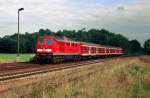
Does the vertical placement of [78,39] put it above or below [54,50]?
above

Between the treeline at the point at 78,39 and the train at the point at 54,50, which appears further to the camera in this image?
the treeline at the point at 78,39

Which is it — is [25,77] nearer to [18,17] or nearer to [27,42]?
[18,17]

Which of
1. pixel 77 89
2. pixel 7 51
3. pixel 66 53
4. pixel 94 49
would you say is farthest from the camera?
pixel 7 51

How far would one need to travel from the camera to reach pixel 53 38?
141 feet

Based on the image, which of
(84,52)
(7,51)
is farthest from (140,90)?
(7,51)

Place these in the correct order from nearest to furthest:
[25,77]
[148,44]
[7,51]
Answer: [25,77], [7,51], [148,44]

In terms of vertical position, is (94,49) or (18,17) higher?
(18,17)

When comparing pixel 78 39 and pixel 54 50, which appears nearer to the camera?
pixel 54 50

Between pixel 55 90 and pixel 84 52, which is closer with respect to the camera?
pixel 55 90

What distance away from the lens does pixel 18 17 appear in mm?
47844

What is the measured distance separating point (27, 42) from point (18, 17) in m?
70.1

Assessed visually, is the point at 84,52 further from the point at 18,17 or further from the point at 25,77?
the point at 25,77

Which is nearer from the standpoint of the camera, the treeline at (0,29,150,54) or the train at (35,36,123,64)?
the train at (35,36,123,64)

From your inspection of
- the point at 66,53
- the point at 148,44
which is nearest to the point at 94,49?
the point at 66,53
